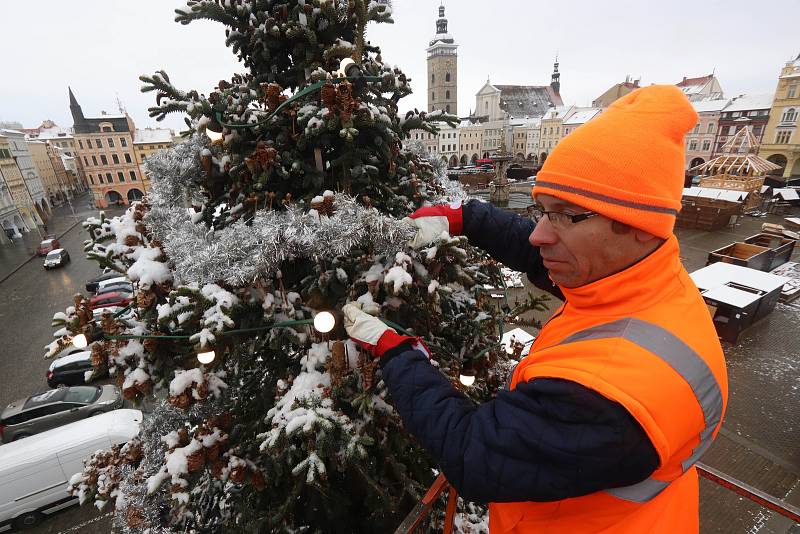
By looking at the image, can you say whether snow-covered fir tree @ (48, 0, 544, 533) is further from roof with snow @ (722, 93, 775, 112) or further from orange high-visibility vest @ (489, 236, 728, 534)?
roof with snow @ (722, 93, 775, 112)

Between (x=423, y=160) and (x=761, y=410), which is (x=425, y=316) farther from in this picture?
(x=761, y=410)

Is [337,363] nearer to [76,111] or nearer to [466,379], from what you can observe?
[466,379]

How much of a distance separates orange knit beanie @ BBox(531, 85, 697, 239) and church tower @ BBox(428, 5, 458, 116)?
7813 cm

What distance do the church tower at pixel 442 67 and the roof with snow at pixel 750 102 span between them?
4453cm

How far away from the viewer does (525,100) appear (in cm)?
7794

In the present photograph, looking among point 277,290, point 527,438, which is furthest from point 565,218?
point 277,290

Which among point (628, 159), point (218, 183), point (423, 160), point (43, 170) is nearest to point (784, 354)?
point (423, 160)

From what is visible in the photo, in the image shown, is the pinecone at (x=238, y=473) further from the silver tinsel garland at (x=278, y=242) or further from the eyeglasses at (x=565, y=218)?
the eyeglasses at (x=565, y=218)

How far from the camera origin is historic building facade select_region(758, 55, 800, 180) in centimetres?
3641

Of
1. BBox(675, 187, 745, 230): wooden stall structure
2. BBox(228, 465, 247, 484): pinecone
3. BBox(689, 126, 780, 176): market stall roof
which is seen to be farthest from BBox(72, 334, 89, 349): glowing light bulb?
BBox(689, 126, 780, 176): market stall roof

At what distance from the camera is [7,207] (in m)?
34.4

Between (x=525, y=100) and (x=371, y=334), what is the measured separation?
8766 centimetres

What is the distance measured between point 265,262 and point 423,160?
257cm

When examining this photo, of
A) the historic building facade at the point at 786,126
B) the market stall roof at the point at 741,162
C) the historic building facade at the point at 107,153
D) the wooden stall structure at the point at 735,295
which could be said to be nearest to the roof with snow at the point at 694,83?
the historic building facade at the point at 786,126
